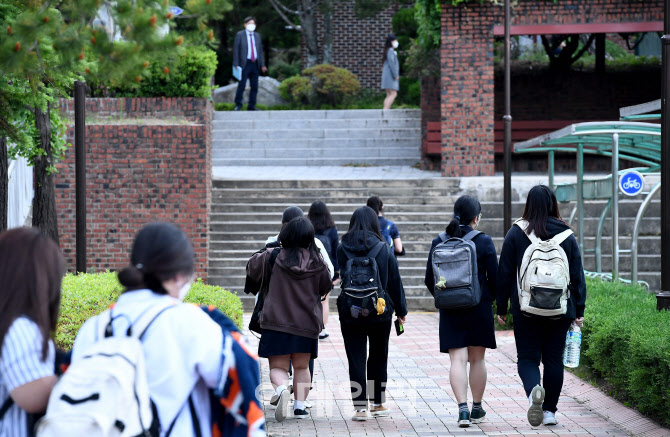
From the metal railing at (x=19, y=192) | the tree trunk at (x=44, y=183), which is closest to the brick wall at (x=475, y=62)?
the metal railing at (x=19, y=192)

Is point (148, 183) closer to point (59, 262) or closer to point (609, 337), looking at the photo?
point (609, 337)

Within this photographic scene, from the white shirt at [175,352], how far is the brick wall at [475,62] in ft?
49.0

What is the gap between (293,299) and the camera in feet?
21.9

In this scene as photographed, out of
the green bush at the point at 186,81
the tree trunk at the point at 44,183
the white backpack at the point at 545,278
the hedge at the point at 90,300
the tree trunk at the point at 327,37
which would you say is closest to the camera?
the white backpack at the point at 545,278

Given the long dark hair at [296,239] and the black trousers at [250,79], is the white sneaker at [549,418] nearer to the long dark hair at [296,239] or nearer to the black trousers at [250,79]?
the long dark hair at [296,239]

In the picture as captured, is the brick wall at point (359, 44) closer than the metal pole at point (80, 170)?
No

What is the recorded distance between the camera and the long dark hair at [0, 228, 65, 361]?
2801 millimetres

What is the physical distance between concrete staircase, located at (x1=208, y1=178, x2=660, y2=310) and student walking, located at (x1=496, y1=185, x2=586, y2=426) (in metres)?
7.15

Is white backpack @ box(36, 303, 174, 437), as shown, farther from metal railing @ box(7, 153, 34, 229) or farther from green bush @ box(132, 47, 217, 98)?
green bush @ box(132, 47, 217, 98)

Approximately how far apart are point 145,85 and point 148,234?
485 inches

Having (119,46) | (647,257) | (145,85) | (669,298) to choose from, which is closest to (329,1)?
(145,85)

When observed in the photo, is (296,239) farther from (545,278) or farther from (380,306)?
(545,278)

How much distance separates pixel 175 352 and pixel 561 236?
4.07 m

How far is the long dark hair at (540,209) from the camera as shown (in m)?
6.39
